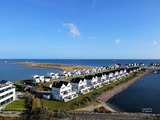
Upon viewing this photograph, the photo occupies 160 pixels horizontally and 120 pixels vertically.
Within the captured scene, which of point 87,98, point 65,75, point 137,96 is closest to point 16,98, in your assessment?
point 87,98

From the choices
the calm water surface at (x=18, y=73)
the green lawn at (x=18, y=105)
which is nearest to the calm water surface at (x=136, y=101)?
the green lawn at (x=18, y=105)

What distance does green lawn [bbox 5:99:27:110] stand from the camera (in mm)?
43991

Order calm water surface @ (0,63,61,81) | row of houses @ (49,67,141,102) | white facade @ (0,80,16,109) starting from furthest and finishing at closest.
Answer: calm water surface @ (0,63,61,81)
row of houses @ (49,67,141,102)
white facade @ (0,80,16,109)

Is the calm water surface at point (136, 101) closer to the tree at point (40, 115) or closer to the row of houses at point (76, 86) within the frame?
the row of houses at point (76, 86)

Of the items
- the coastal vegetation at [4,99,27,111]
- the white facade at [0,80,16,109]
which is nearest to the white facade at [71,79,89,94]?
the coastal vegetation at [4,99,27,111]

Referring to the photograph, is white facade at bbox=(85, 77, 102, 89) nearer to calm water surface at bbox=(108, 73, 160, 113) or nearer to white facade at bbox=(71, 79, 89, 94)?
white facade at bbox=(71, 79, 89, 94)

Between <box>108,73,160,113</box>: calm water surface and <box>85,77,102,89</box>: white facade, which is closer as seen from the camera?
<box>108,73,160,113</box>: calm water surface

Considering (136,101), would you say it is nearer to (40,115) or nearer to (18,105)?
(18,105)

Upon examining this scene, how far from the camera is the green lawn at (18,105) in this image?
4399cm

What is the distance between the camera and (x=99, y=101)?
5438 centimetres

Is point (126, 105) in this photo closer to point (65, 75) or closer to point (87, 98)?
point (87, 98)

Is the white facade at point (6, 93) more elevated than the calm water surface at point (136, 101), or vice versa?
the white facade at point (6, 93)

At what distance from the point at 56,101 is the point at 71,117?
13.8 metres

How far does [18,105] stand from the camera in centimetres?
4656
